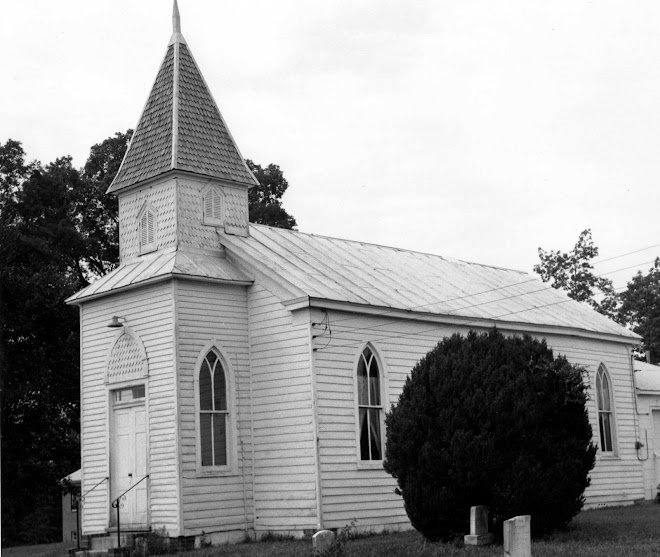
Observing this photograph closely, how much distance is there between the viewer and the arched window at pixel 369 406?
2423 cm

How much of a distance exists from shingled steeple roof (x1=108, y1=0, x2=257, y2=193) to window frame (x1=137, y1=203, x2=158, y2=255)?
0.71 meters

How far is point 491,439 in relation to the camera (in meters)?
18.5

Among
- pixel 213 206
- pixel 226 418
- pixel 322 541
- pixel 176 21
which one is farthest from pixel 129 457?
pixel 176 21

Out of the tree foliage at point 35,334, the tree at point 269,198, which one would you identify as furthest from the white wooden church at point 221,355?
the tree at point 269,198

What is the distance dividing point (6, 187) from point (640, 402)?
22.1 m

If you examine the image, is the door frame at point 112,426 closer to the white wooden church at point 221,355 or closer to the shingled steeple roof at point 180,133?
the white wooden church at point 221,355

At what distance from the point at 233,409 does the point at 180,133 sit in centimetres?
667


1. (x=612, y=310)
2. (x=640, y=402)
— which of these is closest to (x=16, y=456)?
(x=640, y=402)

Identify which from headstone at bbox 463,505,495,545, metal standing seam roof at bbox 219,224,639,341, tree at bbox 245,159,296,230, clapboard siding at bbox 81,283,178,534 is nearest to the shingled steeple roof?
metal standing seam roof at bbox 219,224,639,341

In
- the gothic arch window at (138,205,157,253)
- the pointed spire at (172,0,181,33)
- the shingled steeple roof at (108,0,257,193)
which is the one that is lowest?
the gothic arch window at (138,205,157,253)

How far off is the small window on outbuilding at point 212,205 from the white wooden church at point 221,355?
29 mm

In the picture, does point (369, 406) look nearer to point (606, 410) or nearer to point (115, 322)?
point (115, 322)

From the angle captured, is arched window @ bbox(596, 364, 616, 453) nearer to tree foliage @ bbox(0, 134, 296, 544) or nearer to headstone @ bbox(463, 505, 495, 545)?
headstone @ bbox(463, 505, 495, 545)

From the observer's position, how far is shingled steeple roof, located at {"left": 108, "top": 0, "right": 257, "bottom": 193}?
83.8 feet
